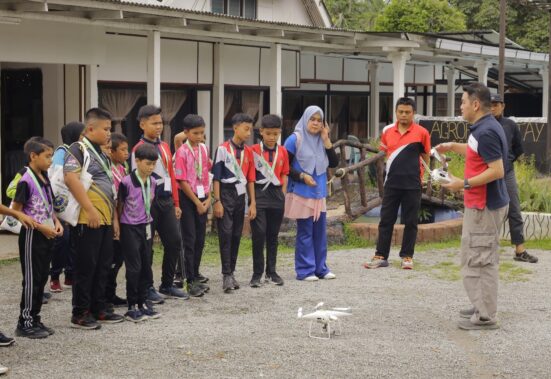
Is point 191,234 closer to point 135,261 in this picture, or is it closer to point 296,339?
point 135,261

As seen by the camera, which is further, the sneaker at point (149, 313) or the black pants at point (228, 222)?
the black pants at point (228, 222)

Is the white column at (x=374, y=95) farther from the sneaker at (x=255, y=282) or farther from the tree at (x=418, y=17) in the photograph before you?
the sneaker at (x=255, y=282)

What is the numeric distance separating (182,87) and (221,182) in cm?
829

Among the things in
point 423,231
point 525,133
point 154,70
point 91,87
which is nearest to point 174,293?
point 423,231

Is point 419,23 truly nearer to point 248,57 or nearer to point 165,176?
point 248,57

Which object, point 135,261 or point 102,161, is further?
point 135,261

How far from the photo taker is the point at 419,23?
33.2m

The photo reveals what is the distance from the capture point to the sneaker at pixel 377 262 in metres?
10.9

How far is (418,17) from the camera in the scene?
33.2m

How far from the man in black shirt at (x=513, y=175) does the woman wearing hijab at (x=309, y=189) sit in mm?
1989

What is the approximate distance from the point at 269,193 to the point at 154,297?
160 centimetres

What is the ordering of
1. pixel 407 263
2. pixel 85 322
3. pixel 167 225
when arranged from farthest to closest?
1. pixel 407 263
2. pixel 167 225
3. pixel 85 322

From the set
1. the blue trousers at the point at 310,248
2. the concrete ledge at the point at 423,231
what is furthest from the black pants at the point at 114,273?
the concrete ledge at the point at 423,231

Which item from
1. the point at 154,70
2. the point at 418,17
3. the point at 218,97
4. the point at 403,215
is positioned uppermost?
the point at 418,17
